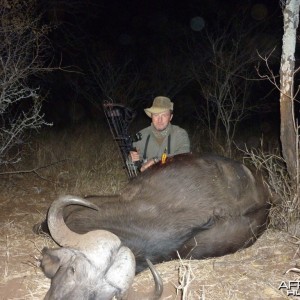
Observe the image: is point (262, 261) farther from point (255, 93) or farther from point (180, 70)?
point (255, 93)

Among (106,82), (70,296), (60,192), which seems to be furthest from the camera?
(106,82)

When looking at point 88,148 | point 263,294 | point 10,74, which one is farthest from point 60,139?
point 263,294

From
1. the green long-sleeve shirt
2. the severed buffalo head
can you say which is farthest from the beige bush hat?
the severed buffalo head

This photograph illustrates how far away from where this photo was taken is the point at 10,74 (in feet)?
18.0

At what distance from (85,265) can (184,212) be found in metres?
1.30

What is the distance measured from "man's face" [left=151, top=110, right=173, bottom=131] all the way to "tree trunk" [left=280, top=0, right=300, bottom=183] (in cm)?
145

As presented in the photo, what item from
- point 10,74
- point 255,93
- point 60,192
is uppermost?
point 10,74

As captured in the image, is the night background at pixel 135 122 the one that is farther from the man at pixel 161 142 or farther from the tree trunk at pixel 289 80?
the man at pixel 161 142

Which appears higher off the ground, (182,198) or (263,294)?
(182,198)

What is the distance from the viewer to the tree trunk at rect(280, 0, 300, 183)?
15.3 ft

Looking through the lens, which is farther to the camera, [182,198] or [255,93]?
[255,93]

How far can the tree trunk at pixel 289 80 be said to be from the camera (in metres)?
4.67

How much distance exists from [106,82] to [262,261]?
8804mm

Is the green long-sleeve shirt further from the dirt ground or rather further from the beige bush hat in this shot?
the dirt ground
